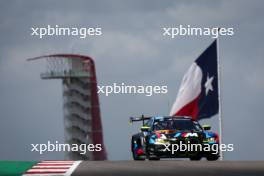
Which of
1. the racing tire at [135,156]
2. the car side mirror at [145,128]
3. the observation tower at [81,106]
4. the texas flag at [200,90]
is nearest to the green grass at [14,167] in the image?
the car side mirror at [145,128]

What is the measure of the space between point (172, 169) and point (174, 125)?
7.40 metres

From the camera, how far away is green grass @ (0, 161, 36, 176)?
18481 millimetres

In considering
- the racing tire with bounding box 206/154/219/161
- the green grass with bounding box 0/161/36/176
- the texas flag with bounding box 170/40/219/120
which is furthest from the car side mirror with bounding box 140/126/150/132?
the texas flag with bounding box 170/40/219/120

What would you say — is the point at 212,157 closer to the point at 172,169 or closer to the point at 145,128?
the point at 145,128

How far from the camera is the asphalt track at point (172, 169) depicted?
18281 millimetres

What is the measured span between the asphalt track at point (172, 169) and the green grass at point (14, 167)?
1.15m

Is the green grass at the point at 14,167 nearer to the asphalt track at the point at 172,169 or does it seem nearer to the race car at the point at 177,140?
the asphalt track at the point at 172,169

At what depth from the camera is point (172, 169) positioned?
19406 millimetres

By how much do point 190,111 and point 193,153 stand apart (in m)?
9.72

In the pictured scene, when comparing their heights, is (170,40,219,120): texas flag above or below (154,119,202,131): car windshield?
above

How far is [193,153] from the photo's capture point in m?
26.2

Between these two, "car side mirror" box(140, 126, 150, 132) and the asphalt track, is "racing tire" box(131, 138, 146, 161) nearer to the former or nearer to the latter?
"car side mirror" box(140, 126, 150, 132)

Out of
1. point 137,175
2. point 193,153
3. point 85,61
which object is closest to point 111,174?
point 137,175

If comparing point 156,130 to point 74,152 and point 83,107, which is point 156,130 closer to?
point 83,107
